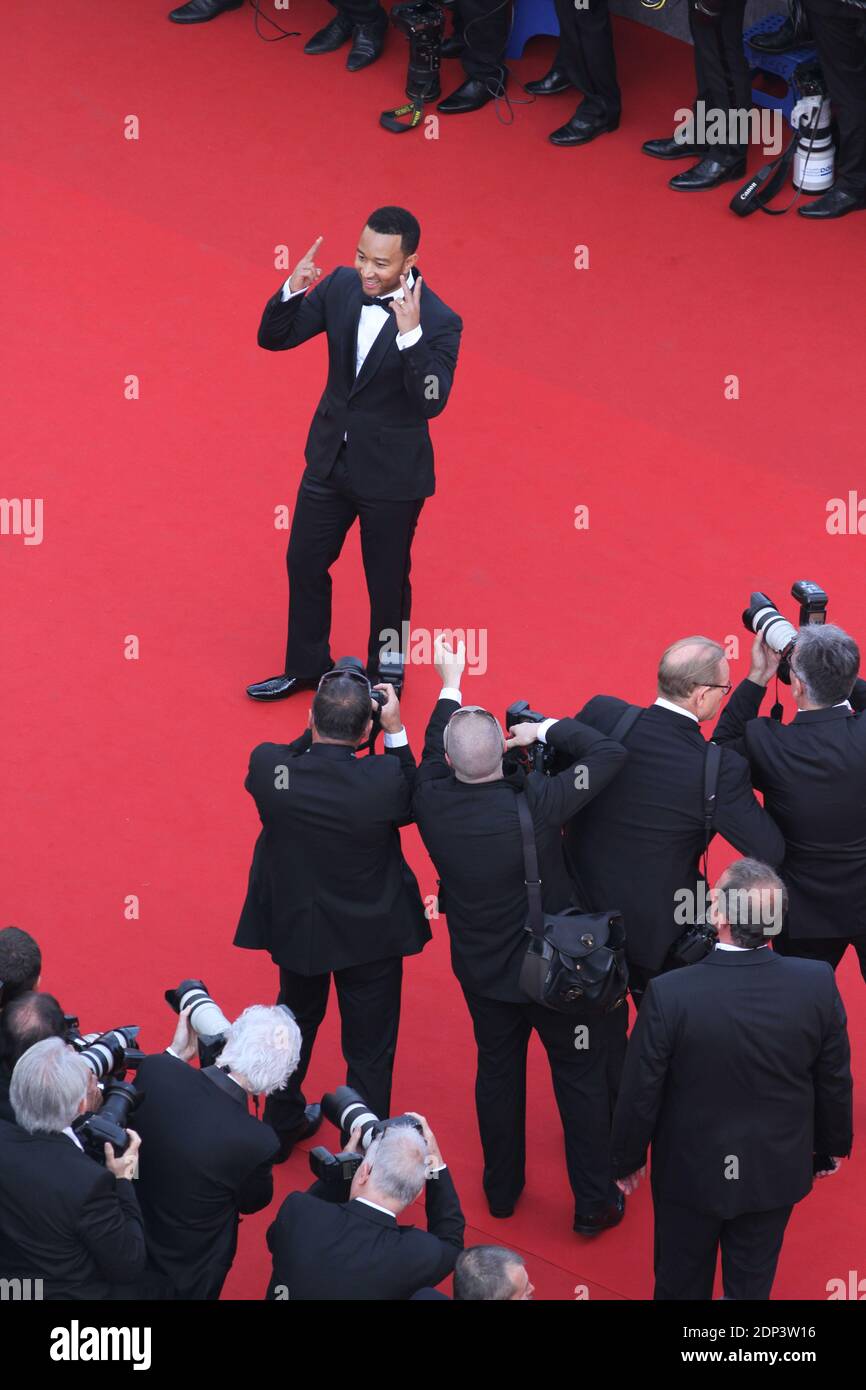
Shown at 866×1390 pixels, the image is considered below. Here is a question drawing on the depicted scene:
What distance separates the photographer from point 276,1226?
12.7 ft

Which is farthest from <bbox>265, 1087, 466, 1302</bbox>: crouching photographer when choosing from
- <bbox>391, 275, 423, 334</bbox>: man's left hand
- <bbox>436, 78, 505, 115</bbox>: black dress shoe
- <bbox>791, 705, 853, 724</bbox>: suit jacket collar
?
<bbox>436, 78, 505, 115</bbox>: black dress shoe

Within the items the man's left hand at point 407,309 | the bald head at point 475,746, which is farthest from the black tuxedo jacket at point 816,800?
the man's left hand at point 407,309

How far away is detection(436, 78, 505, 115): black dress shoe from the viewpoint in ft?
30.5

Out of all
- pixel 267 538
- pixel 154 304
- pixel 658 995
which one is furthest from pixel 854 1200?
pixel 154 304

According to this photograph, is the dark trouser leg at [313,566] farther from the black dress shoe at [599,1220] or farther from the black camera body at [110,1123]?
the black camera body at [110,1123]

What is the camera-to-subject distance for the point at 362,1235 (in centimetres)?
379

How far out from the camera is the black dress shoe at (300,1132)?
5070 mm

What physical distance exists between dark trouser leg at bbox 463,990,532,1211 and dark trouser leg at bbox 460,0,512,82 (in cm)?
591

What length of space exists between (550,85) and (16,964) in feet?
20.6

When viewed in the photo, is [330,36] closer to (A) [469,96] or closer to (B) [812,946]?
(A) [469,96]

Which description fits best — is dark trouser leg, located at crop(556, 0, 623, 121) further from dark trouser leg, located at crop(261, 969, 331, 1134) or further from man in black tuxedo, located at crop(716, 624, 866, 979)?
dark trouser leg, located at crop(261, 969, 331, 1134)

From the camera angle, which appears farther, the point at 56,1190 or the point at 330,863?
the point at 330,863

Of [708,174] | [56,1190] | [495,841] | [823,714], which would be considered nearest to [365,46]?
[708,174]
